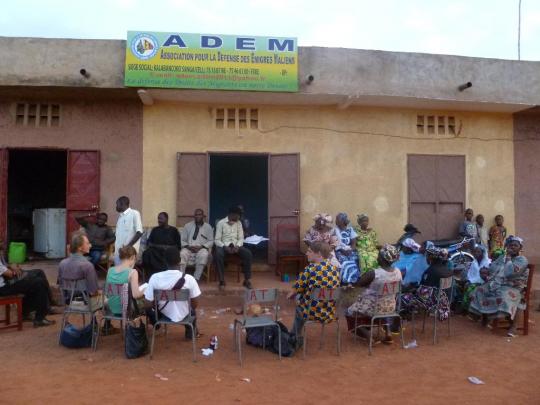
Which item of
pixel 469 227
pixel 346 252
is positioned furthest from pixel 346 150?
pixel 469 227

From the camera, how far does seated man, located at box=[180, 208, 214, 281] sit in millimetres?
7344

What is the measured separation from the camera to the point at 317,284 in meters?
4.61

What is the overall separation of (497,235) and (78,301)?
7.45m

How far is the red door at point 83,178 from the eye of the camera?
8.08m

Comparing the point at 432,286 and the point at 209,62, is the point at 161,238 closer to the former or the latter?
the point at 209,62

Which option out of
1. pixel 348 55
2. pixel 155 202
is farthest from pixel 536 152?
pixel 155 202

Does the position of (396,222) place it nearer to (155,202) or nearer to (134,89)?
(155,202)

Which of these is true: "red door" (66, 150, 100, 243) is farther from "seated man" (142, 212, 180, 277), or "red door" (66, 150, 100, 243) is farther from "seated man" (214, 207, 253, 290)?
"seated man" (214, 207, 253, 290)

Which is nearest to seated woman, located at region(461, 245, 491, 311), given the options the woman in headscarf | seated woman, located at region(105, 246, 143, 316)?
the woman in headscarf

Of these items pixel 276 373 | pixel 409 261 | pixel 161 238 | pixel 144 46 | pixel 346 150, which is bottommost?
pixel 276 373

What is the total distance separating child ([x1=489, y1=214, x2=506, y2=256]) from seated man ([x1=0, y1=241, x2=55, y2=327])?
762 centimetres

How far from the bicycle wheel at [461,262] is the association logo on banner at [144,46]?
5560mm

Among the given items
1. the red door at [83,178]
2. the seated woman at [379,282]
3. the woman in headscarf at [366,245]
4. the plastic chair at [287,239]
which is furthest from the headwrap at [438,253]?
the red door at [83,178]

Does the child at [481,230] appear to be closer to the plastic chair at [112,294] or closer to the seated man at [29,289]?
the plastic chair at [112,294]
